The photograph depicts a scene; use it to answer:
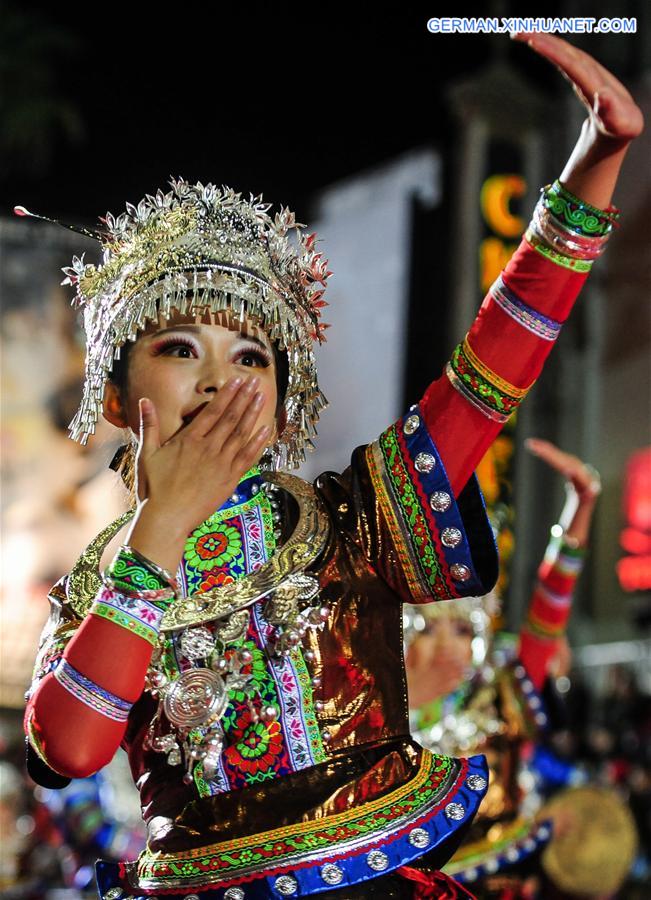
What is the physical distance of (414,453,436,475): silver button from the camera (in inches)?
75.5

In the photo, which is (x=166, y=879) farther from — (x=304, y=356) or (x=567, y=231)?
(x=567, y=231)

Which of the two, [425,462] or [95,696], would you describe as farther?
[425,462]

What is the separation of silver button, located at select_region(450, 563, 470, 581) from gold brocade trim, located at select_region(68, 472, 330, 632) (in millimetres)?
212

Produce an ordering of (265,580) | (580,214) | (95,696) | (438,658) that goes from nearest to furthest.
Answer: (95,696), (580,214), (265,580), (438,658)

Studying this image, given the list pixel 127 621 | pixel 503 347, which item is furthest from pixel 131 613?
pixel 503 347

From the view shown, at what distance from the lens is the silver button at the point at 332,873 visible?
1.77 meters

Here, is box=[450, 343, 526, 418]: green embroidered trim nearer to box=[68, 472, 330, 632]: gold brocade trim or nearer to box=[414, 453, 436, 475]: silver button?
box=[414, 453, 436, 475]: silver button

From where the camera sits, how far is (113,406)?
217cm

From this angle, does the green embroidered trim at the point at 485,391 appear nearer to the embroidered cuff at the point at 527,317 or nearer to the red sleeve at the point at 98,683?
the embroidered cuff at the point at 527,317

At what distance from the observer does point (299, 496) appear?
82.2 inches

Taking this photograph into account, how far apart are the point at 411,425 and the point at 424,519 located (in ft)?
0.48

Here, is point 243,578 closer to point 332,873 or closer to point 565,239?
point 332,873

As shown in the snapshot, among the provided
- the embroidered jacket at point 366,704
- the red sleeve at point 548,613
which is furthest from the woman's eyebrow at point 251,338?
the red sleeve at point 548,613

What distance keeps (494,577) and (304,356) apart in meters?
0.51
